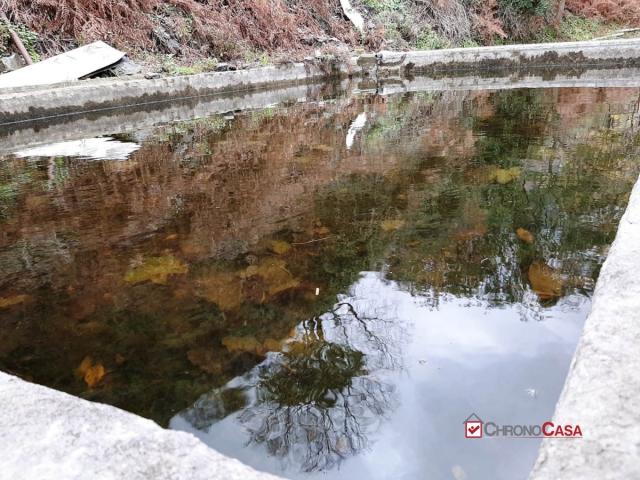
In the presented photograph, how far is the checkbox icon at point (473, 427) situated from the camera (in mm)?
1459

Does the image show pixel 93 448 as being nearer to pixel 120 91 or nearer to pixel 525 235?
pixel 525 235

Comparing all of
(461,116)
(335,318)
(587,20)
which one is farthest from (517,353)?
(587,20)

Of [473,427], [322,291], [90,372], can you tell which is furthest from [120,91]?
[473,427]

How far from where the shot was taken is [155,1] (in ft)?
33.9

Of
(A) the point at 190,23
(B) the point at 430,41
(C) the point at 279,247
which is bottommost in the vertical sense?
(C) the point at 279,247

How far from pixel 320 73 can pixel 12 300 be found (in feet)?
33.1

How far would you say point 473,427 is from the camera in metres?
1.49

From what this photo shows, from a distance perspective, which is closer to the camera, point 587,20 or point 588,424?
point 588,424

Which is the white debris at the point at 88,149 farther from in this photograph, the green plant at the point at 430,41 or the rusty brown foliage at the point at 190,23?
the green plant at the point at 430,41

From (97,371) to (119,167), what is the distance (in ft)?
10.2

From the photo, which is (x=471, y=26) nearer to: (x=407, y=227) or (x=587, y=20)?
(x=587, y=20)

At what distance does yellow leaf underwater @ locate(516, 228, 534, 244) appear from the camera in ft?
8.86

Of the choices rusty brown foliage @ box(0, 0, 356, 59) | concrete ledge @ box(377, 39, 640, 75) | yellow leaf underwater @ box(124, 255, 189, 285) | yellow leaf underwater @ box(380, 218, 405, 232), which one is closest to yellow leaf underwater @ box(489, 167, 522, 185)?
yellow leaf underwater @ box(380, 218, 405, 232)

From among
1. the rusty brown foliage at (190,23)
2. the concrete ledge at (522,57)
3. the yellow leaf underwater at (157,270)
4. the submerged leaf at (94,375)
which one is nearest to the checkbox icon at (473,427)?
the submerged leaf at (94,375)
